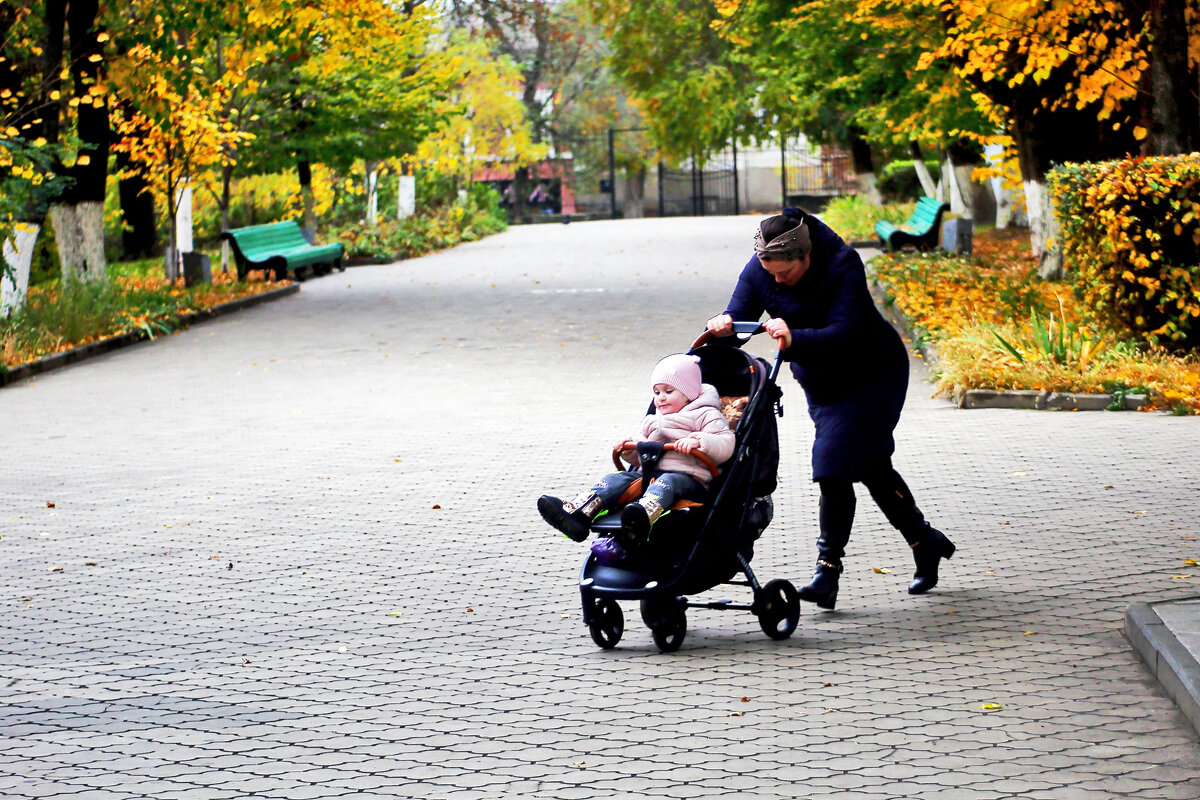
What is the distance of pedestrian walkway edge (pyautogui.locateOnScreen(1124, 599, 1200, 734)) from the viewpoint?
474cm

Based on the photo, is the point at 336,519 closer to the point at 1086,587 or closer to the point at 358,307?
the point at 1086,587

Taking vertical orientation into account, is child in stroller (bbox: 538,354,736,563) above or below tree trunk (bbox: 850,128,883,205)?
below

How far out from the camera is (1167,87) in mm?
14500

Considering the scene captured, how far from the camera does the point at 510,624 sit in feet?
20.6

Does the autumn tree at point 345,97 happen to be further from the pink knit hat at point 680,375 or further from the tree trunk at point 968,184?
the pink knit hat at point 680,375

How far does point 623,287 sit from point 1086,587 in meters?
16.7

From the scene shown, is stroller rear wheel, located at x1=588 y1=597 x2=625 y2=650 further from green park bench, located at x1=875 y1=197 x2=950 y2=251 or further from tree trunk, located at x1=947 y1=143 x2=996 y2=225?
tree trunk, located at x1=947 y1=143 x2=996 y2=225

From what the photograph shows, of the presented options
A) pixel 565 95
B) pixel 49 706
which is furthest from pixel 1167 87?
pixel 565 95

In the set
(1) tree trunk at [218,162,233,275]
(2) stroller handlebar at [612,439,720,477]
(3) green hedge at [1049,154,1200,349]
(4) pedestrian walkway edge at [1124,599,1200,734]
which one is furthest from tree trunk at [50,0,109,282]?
(4) pedestrian walkway edge at [1124,599,1200,734]

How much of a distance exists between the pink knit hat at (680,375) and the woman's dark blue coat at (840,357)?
386mm

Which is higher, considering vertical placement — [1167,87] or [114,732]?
[1167,87]

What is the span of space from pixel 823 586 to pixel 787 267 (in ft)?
4.39

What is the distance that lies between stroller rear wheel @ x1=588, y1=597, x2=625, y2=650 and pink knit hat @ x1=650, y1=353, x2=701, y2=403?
34.4 inches

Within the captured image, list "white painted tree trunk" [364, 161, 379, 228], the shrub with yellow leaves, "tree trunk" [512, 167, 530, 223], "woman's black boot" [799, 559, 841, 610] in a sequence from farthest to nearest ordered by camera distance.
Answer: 1. "tree trunk" [512, 167, 530, 223]
2. "white painted tree trunk" [364, 161, 379, 228]
3. the shrub with yellow leaves
4. "woman's black boot" [799, 559, 841, 610]
